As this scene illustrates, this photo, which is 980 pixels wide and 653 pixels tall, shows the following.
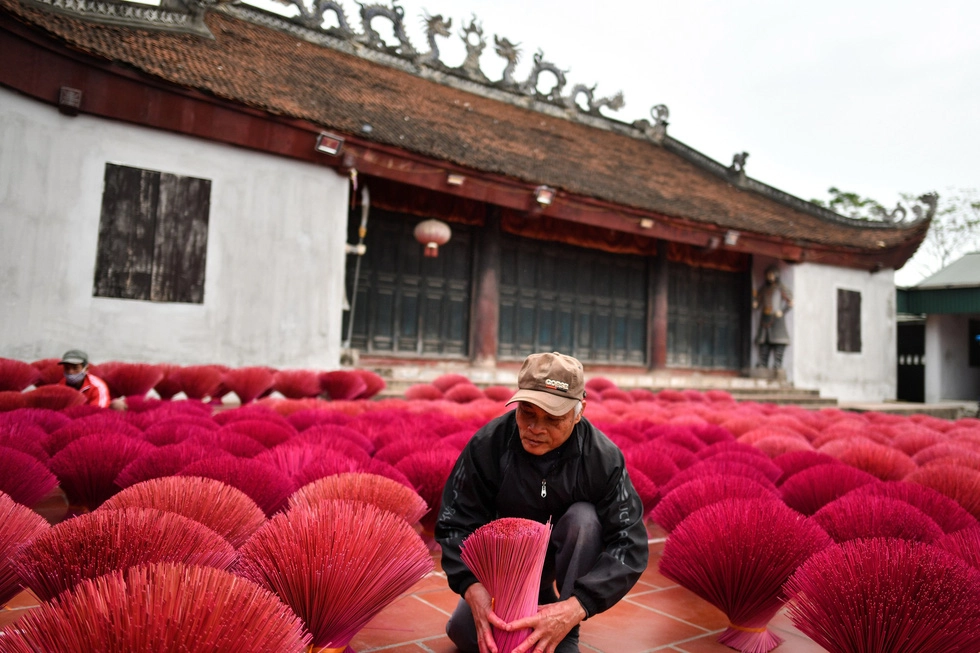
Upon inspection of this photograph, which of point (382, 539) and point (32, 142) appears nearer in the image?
point (382, 539)

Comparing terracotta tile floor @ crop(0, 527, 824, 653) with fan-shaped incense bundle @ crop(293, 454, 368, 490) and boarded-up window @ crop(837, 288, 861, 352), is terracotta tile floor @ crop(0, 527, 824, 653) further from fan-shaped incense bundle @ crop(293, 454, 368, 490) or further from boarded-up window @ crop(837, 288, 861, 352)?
boarded-up window @ crop(837, 288, 861, 352)

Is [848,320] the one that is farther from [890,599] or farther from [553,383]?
[553,383]

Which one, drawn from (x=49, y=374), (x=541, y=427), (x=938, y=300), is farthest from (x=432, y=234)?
(x=938, y=300)

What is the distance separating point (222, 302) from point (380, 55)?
6.36 metres

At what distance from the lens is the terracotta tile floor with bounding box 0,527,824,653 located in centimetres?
162

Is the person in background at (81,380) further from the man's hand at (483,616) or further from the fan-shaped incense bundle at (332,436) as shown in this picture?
the man's hand at (483,616)

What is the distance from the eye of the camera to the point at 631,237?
11695 mm

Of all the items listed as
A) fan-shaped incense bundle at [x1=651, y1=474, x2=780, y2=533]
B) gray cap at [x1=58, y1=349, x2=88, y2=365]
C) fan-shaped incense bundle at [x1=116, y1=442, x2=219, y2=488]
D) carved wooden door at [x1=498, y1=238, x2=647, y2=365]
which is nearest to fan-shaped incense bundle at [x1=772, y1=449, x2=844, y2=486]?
fan-shaped incense bundle at [x1=651, y1=474, x2=780, y2=533]

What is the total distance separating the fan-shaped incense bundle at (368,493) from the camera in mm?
1695

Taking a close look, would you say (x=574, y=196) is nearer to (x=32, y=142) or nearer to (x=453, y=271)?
(x=453, y=271)

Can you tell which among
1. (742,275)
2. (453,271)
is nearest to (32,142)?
(453,271)

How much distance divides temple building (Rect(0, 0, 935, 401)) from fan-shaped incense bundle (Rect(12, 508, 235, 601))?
602 cm

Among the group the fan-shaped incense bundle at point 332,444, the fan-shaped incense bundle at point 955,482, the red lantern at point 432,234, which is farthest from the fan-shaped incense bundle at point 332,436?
the red lantern at point 432,234

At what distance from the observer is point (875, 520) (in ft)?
5.97
